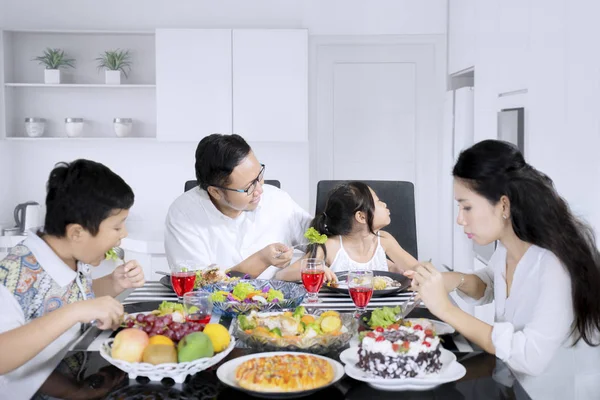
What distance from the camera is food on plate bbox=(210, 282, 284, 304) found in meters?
1.98

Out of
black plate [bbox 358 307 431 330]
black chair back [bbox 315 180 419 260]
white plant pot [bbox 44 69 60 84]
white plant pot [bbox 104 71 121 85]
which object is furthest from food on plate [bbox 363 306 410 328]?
white plant pot [bbox 44 69 60 84]

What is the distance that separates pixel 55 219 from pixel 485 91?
301 centimetres

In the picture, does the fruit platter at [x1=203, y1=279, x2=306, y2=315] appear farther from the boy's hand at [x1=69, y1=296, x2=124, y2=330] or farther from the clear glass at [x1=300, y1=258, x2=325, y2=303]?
the boy's hand at [x1=69, y1=296, x2=124, y2=330]

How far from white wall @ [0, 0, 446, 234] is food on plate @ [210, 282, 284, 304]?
312cm

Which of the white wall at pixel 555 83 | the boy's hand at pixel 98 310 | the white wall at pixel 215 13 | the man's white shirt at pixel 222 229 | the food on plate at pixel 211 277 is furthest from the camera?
the white wall at pixel 215 13

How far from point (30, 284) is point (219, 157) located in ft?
3.46

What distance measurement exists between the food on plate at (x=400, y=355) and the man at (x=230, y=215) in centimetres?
111

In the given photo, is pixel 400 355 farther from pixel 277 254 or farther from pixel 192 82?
pixel 192 82

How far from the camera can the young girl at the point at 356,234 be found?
2.89 meters

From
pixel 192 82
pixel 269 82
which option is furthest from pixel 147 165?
pixel 269 82

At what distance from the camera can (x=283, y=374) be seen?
141cm

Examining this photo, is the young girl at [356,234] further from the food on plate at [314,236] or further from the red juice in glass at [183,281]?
the red juice in glass at [183,281]

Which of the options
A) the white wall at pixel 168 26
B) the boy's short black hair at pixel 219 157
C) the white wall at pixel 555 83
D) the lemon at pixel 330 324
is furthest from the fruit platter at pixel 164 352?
the white wall at pixel 168 26

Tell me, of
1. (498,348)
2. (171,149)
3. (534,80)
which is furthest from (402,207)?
(171,149)
